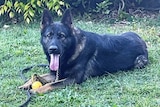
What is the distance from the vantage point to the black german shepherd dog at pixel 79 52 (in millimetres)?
5480

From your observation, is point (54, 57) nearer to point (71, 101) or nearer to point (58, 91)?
point (58, 91)

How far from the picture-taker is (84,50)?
228 inches

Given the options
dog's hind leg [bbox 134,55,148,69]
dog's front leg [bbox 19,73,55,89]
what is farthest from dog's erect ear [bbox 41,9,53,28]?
dog's hind leg [bbox 134,55,148,69]

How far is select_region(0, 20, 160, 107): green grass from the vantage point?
4887 mm

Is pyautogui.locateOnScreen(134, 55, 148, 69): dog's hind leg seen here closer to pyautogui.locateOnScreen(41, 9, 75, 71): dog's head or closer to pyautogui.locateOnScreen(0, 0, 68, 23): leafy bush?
pyautogui.locateOnScreen(41, 9, 75, 71): dog's head

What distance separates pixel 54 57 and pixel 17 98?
2.51 ft

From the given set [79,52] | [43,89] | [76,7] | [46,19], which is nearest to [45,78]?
[43,89]

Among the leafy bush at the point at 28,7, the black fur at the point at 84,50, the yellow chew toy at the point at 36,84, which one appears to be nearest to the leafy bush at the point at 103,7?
the leafy bush at the point at 28,7

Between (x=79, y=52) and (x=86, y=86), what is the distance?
0.50 meters

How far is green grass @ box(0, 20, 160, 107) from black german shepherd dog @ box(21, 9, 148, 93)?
0.14 meters

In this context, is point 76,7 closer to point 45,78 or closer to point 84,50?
point 84,50

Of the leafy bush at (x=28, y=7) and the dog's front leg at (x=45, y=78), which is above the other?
the leafy bush at (x=28, y=7)

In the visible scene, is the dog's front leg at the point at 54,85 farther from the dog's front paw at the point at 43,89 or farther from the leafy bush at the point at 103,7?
the leafy bush at the point at 103,7

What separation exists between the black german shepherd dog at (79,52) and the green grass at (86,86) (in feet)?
0.45
